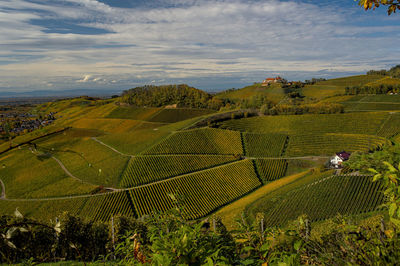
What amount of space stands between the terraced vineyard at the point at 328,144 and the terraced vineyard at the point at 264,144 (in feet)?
7.38

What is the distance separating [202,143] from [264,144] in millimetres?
15679

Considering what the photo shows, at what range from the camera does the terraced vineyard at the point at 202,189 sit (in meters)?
37.4

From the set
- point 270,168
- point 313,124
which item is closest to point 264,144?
point 270,168

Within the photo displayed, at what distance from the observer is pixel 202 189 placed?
4206 cm

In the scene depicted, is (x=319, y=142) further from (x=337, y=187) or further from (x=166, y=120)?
(x=166, y=120)

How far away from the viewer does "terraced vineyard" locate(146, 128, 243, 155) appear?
54188 millimetres

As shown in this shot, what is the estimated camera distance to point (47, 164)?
181 ft

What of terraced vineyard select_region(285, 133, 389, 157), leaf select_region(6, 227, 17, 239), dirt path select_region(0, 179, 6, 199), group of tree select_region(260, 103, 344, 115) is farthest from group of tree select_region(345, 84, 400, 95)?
dirt path select_region(0, 179, 6, 199)

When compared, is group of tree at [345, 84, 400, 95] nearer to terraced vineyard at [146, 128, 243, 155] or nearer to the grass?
terraced vineyard at [146, 128, 243, 155]

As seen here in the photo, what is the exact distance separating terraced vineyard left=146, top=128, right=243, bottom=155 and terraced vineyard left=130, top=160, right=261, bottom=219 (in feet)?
24.8

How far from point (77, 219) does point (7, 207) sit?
2984cm

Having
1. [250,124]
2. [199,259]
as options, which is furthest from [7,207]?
[250,124]

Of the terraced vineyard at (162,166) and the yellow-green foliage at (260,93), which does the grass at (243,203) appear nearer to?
the terraced vineyard at (162,166)

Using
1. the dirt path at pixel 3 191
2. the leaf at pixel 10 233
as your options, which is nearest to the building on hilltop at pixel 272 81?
the dirt path at pixel 3 191
